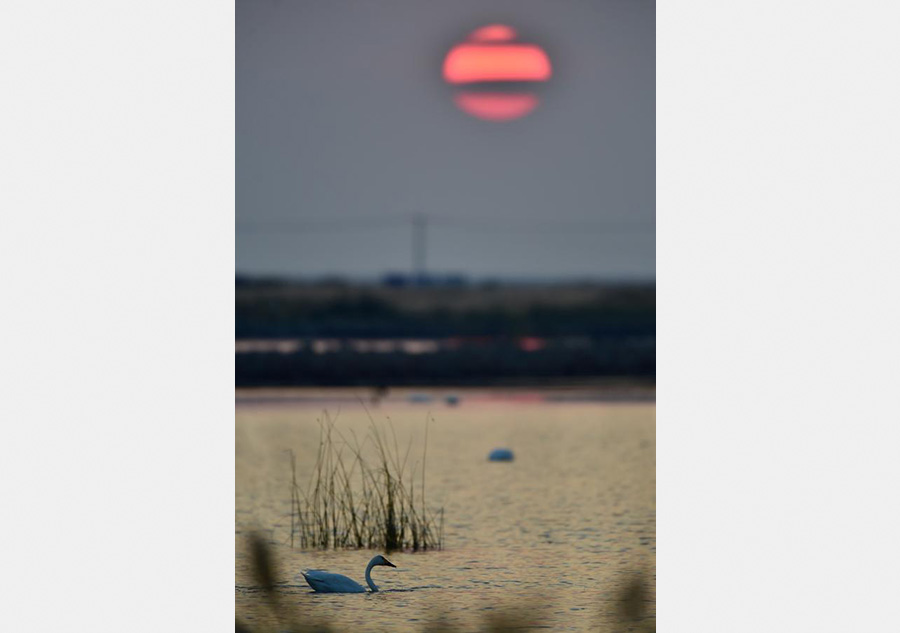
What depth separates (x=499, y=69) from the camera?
5.61 m

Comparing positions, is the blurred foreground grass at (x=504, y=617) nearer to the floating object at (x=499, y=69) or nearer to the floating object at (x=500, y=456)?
the floating object at (x=499, y=69)

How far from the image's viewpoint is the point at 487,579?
5.26 meters

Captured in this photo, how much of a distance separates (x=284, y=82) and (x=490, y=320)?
12074 millimetres

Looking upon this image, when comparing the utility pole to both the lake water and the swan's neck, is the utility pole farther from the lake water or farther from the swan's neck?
the swan's neck

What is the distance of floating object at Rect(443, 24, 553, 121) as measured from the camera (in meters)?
5.52

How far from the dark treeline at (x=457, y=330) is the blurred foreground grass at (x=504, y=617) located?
919cm

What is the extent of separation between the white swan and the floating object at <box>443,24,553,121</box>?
2075mm

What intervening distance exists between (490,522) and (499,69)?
2.24m

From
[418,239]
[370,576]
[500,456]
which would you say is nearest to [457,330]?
[500,456]

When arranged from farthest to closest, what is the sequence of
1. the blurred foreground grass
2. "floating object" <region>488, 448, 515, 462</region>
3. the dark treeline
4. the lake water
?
the dark treeline < "floating object" <region>488, 448, 515, 462</region> < the lake water < the blurred foreground grass

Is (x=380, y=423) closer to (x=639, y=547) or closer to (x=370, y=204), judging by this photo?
(x=370, y=204)

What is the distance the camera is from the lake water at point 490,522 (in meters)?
4.80

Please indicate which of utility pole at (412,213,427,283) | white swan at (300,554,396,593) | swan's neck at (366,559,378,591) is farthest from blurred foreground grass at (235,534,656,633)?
utility pole at (412,213,427,283)
